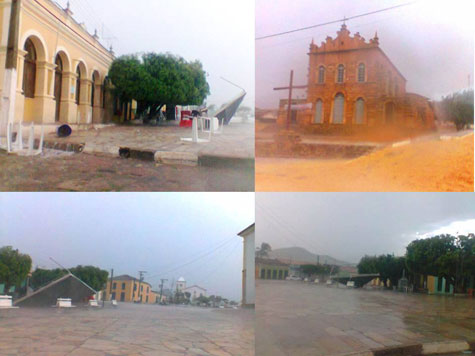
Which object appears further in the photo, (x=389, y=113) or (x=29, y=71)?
(x=389, y=113)

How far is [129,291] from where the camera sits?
151 inches

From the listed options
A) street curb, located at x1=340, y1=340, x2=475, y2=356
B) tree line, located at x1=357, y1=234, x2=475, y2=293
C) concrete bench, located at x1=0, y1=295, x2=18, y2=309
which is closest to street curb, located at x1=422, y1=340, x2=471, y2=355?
street curb, located at x1=340, y1=340, x2=475, y2=356

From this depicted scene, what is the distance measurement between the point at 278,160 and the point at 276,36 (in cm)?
108

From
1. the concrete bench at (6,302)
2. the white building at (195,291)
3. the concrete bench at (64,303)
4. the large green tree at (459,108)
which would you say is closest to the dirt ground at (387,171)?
the large green tree at (459,108)

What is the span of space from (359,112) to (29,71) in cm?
283

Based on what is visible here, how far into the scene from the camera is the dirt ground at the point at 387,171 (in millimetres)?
3859

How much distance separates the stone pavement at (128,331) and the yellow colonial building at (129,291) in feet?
0.20

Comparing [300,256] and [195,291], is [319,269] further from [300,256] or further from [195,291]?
[195,291]

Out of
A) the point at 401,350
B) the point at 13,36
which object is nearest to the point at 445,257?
the point at 401,350

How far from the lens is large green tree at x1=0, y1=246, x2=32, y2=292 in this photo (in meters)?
3.67

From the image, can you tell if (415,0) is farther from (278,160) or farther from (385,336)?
(385,336)

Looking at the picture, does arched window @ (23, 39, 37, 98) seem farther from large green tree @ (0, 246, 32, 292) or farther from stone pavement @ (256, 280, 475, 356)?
stone pavement @ (256, 280, 475, 356)

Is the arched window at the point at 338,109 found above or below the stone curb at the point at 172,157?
above

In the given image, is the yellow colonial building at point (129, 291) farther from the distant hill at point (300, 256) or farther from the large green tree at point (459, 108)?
the large green tree at point (459, 108)
